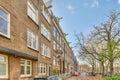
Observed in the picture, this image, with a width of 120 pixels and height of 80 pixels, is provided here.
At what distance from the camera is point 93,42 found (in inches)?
1303

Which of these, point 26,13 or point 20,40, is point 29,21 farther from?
point 20,40

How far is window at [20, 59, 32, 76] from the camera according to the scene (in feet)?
49.5

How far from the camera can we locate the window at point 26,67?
1509 cm

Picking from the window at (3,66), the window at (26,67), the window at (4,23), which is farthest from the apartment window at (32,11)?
the window at (3,66)

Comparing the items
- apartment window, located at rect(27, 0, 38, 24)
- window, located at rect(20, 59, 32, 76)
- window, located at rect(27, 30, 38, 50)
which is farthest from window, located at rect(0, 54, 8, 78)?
apartment window, located at rect(27, 0, 38, 24)

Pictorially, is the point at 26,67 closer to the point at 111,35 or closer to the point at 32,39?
the point at 32,39

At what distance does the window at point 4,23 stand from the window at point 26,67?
11.6 ft

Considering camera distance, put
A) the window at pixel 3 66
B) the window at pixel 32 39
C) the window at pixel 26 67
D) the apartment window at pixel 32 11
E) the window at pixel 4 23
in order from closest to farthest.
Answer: the window at pixel 3 66
the window at pixel 4 23
the window at pixel 26 67
the window at pixel 32 39
the apartment window at pixel 32 11

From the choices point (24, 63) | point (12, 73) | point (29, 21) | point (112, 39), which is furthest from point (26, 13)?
point (112, 39)

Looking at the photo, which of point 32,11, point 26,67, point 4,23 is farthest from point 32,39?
point 4,23

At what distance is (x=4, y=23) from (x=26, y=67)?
18.2ft

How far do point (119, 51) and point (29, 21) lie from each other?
Result: 16670mm

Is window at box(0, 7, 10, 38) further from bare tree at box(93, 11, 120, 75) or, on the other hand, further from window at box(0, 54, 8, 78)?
bare tree at box(93, 11, 120, 75)

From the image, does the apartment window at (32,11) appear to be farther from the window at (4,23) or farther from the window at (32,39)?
the window at (4,23)
